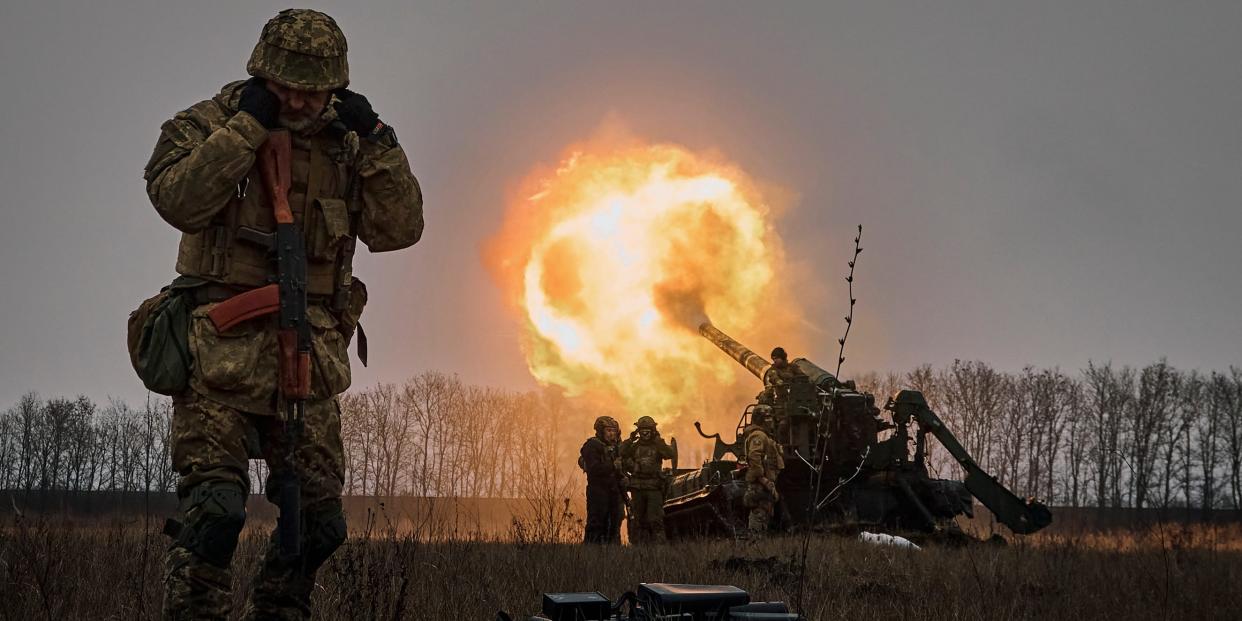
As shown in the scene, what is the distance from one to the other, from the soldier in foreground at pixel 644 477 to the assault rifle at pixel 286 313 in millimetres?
13062

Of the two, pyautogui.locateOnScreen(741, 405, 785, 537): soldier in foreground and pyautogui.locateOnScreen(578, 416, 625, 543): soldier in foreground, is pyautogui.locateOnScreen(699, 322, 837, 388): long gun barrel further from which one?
pyautogui.locateOnScreen(578, 416, 625, 543): soldier in foreground

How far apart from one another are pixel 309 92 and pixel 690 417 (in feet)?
76.9

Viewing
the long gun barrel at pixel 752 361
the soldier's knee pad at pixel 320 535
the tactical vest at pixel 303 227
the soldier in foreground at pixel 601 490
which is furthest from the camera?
the long gun barrel at pixel 752 361

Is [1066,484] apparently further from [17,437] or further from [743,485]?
[17,437]

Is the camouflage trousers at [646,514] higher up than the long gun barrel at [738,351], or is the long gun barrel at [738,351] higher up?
the long gun barrel at [738,351]

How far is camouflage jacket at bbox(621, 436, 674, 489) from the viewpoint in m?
17.2

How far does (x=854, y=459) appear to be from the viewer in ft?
54.6

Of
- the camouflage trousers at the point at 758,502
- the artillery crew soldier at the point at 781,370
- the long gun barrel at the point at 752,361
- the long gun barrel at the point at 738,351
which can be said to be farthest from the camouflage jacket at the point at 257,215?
the long gun barrel at the point at 738,351

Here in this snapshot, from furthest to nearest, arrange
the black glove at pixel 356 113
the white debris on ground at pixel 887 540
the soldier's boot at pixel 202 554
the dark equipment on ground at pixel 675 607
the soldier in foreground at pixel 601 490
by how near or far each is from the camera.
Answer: the soldier in foreground at pixel 601 490 → the white debris on ground at pixel 887 540 → the black glove at pixel 356 113 → the soldier's boot at pixel 202 554 → the dark equipment on ground at pixel 675 607

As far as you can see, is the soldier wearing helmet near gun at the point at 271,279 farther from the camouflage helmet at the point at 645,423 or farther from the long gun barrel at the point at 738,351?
the long gun barrel at the point at 738,351

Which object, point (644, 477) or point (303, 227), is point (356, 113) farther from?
point (644, 477)

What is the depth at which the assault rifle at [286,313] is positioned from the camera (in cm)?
416

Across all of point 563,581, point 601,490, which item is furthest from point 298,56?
point 601,490

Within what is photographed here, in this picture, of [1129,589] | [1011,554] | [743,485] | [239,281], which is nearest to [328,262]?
[239,281]
